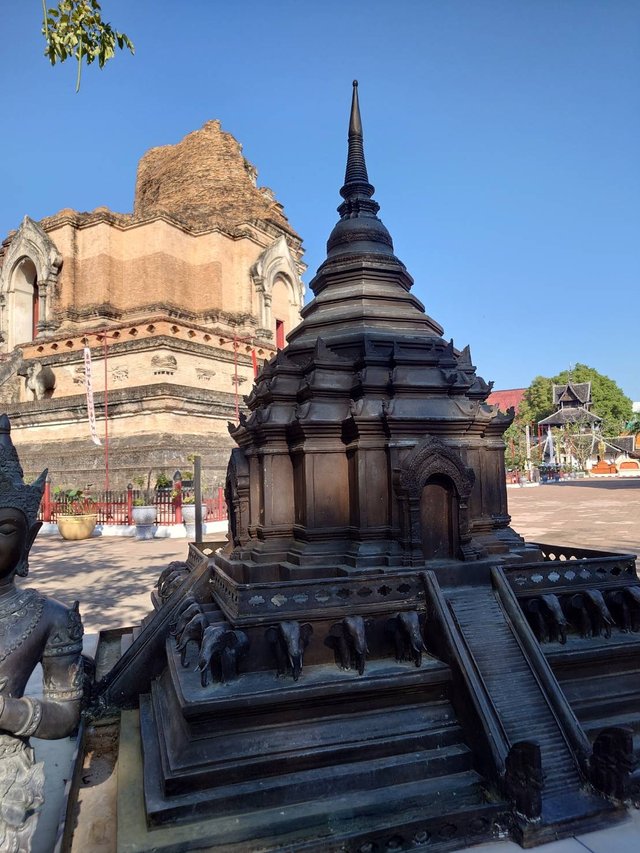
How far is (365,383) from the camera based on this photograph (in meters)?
6.03

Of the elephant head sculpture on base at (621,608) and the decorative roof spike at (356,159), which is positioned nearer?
the elephant head sculpture on base at (621,608)

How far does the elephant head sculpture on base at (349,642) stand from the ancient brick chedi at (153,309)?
17.0m

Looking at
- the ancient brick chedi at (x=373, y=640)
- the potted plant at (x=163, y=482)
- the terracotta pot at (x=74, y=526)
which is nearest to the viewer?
the ancient brick chedi at (x=373, y=640)

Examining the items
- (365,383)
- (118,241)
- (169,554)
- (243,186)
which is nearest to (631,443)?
(243,186)

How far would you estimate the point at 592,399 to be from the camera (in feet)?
250

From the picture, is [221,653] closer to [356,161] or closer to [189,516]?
[356,161]

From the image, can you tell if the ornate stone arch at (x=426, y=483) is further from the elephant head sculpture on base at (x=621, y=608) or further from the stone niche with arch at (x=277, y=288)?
the stone niche with arch at (x=277, y=288)

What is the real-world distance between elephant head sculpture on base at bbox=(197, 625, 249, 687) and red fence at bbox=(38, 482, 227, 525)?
567 inches

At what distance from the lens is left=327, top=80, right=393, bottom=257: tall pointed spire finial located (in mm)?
7582

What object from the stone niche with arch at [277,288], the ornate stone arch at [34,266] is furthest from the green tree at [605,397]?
the ornate stone arch at [34,266]

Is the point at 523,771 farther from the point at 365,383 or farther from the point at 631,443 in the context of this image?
the point at 631,443

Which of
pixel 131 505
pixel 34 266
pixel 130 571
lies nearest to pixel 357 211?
pixel 130 571

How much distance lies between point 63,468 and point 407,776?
21.9 meters

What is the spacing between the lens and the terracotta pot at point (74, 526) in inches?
706
